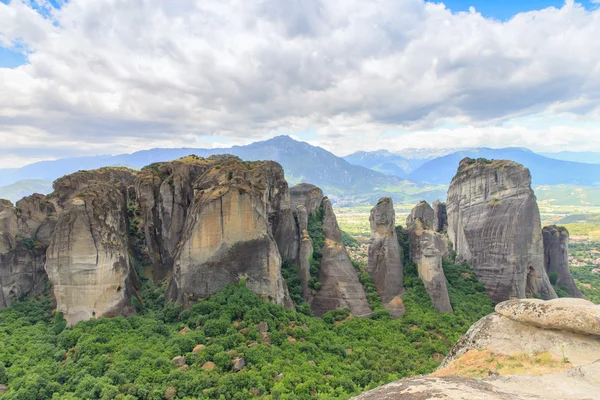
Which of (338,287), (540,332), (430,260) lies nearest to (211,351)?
(338,287)

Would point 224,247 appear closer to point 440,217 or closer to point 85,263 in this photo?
point 85,263

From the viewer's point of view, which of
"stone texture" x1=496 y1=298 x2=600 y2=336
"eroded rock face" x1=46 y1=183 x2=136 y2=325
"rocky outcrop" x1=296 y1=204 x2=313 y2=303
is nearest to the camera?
"stone texture" x1=496 y1=298 x2=600 y2=336

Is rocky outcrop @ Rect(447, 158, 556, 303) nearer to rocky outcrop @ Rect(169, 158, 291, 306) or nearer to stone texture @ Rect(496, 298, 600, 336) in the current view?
stone texture @ Rect(496, 298, 600, 336)

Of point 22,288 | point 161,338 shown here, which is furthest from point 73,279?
point 22,288

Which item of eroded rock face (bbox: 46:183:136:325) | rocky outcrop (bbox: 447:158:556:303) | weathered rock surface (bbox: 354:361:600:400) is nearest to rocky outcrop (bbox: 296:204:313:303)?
eroded rock face (bbox: 46:183:136:325)

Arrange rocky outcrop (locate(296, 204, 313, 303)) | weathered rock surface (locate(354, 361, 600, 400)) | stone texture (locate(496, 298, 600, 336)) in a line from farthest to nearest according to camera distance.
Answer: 1. rocky outcrop (locate(296, 204, 313, 303))
2. stone texture (locate(496, 298, 600, 336))
3. weathered rock surface (locate(354, 361, 600, 400))

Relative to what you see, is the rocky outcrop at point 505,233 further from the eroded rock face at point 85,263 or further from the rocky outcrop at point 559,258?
the eroded rock face at point 85,263

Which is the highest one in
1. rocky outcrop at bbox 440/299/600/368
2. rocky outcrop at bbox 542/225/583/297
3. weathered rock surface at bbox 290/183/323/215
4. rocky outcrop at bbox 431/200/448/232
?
weathered rock surface at bbox 290/183/323/215

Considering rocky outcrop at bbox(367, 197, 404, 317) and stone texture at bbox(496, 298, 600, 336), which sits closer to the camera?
stone texture at bbox(496, 298, 600, 336)
